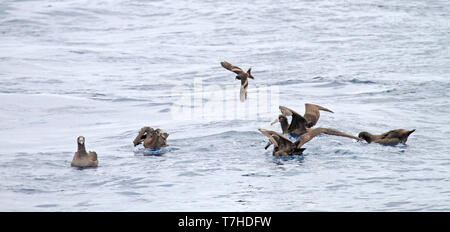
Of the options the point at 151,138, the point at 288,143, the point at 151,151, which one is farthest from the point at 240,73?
the point at 288,143

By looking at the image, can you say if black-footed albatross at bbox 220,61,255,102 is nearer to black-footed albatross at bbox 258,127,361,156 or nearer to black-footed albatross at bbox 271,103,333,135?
black-footed albatross at bbox 271,103,333,135

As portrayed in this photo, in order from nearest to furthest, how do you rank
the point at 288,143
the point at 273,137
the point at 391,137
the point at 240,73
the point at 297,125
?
the point at 288,143, the point at 273,137, the point at 391,137, the point at 297,125, the point at 240,73

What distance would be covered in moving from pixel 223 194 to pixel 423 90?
9.00 meters

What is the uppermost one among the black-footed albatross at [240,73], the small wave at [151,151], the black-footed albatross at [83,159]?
the black-footed albatross at [240,73]

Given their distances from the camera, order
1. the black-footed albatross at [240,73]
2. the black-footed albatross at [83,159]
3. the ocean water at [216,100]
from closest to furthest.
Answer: the ocean water at [216,100] → the black-footed albatross at [83,159] → the black-footed albatross at [240,73]

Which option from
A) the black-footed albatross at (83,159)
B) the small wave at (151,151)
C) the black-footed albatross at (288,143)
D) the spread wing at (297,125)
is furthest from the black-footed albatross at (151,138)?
the spread wing at (297,125)

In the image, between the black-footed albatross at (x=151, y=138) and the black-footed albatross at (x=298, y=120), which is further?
the black-footed albatross at (x=298, y=120)

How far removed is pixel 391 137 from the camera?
504 inches

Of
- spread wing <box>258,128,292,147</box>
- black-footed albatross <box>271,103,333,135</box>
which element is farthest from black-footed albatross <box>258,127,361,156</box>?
black-footed albatross <box>271,103,333,135</box>

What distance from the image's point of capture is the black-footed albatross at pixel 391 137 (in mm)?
12750

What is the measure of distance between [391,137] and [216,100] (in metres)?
5.78

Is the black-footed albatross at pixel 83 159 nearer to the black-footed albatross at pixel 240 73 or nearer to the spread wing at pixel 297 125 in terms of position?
the spread wing at pixel 297 125

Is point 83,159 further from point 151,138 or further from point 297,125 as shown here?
point 297,125

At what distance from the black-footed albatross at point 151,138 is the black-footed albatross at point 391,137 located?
3.00 metres
